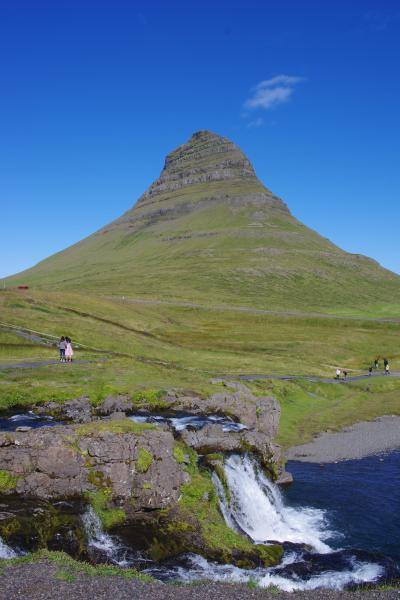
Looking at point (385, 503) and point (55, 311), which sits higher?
point (55, 311)

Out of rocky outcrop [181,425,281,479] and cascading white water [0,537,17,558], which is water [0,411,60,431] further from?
cascading white water [0,537,17,558]

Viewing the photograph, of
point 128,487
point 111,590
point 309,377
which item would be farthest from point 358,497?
point 309,377

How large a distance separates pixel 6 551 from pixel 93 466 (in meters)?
7.10

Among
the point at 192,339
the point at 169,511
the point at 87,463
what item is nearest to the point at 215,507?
the point at 169,511

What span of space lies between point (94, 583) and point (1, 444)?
1296cm

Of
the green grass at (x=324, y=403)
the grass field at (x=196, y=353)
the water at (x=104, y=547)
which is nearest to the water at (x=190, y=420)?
the grass field at (x=196, y=353)

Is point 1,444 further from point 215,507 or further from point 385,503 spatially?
point 385,503

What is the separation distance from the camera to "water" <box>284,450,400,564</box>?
35438 millimetres

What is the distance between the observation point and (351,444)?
57.7m

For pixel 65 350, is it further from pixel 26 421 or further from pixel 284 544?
pixel 284 544

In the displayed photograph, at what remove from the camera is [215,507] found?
32.8 m

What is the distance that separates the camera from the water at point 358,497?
35438 millimetres

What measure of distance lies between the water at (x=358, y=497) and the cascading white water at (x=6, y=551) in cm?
2114

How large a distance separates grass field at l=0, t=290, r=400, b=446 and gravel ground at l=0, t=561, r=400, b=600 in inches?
1055
